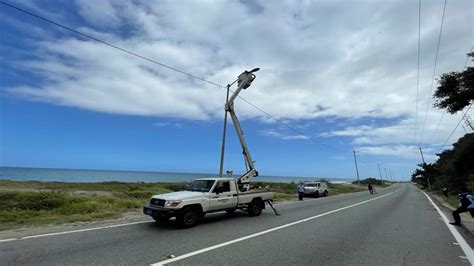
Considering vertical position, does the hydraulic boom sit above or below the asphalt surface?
above

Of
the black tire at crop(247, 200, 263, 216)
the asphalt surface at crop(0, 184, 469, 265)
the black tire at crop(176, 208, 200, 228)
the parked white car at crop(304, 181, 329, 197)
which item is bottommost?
the asphalt surface at crop(0, 184, 469, 265)

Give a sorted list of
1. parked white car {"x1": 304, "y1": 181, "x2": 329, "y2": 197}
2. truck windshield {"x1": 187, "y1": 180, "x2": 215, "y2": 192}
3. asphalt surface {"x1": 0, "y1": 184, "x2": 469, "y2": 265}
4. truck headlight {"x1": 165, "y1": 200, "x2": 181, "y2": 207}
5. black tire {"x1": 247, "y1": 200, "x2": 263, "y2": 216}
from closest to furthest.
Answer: asphalt surface {"x1": 0, "y1": 184, "x2": 469, "y2": 265} → truck headlight {"x1": 165, "y1": 200, "x2": 181, "y2": 207} → truck windshield {"x1": 187, "y1": 180, "x2": 215, "y2": 192} → black tire {"x1": 247, "y1": 200, "x2": 263, "y2": 216} → parked white car {"x1": 304, "y1": 181, "x2": 329, "y2": 197}

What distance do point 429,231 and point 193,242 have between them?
851cm

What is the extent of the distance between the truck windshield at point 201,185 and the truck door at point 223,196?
27 centimetres

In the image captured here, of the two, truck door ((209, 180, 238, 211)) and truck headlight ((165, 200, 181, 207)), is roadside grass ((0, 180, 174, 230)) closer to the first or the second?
truck headlight ((165, 200, 181, 207))

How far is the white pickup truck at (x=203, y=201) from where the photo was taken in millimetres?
10272

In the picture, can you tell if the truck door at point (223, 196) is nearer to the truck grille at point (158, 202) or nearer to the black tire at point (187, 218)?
the black tire at point (187, 218)

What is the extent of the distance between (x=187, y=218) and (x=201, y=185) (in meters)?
2.05

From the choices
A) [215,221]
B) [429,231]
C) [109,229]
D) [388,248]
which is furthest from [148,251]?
[429,231]

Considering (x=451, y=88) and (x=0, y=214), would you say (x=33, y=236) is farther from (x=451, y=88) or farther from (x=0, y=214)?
(x=451, y=88)

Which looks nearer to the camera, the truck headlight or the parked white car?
the truck headlight

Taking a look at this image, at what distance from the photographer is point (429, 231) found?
429 inches

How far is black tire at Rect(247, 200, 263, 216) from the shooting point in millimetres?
13703

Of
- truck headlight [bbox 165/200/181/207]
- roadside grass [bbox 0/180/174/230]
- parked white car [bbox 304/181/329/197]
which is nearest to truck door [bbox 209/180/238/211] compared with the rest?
truck headlight [bbox 165/200/181/207]
